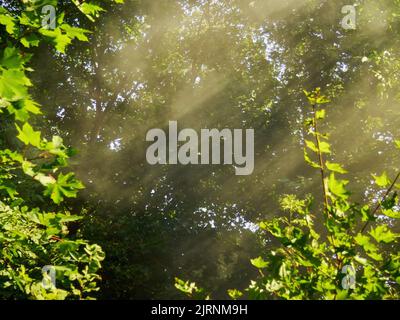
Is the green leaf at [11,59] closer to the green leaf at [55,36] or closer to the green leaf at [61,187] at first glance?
the green leaf at [55,36]

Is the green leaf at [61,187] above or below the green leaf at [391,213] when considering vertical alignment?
above

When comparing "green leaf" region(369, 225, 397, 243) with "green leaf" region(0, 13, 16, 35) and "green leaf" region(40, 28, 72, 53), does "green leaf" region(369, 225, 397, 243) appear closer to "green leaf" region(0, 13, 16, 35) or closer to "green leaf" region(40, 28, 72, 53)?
"green leaf" region(40, 28, 72, 53)

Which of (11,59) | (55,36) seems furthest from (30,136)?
(55,36)

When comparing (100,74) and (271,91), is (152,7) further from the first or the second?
(271,91)

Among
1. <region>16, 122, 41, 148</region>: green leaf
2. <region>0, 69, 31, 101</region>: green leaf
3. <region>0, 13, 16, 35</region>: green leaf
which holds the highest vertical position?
<region>0, 13, 16, 35</region>: green leaf

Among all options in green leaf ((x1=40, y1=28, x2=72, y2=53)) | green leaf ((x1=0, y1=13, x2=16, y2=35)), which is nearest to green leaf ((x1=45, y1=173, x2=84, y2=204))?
green leaf ((x1=40, y1=28, x2=72, y2=53))

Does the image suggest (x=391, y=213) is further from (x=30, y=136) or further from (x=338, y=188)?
(x=30, y=136)

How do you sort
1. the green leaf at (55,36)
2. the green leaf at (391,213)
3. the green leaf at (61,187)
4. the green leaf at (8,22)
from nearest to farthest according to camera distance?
the green leaf at (391,213) → the green leaf at (61,187) → the green leaf at (55,36) → the green leaf at (8,22)

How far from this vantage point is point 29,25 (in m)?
2.36

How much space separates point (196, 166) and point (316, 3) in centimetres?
887

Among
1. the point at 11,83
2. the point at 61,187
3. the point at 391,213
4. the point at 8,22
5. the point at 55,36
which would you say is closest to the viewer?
the point at 391,213

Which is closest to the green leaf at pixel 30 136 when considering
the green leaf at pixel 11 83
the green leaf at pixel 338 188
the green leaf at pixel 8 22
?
the green leaf at pixel 11 83

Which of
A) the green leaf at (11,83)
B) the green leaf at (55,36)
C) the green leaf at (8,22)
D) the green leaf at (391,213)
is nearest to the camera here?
the green leaf at (391,213)
